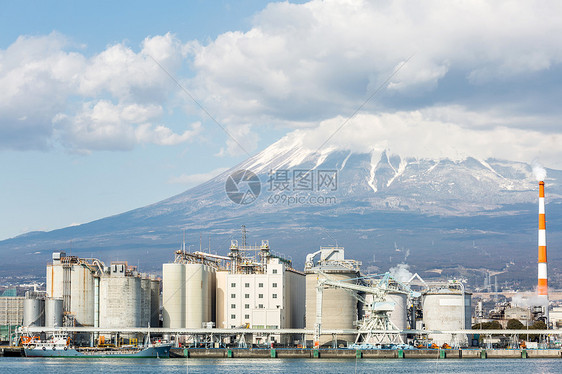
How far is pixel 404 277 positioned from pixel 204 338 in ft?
203

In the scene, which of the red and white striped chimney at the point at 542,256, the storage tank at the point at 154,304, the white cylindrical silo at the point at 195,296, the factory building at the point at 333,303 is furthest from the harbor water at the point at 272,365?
the red and white striped chimney at the point at 542,256

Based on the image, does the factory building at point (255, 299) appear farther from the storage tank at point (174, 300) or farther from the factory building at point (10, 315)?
the factory building at point (10, 315)

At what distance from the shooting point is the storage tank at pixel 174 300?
11812 centimetres

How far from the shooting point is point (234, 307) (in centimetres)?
12181

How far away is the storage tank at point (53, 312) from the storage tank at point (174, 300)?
12828 millimetres

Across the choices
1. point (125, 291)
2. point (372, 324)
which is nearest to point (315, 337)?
point (372, 324)

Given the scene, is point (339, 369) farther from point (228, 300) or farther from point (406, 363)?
point (228, 300)

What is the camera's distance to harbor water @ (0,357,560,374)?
84000 millimetres

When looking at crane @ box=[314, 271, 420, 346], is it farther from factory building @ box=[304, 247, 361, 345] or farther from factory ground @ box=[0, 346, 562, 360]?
factory ground @ box=[0, 346, 562, 360]

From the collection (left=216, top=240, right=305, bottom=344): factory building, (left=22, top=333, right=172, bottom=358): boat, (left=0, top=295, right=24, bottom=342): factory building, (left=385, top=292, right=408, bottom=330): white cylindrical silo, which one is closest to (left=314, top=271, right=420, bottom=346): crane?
(left=216, top=240, right=305, bottom=344): factory building

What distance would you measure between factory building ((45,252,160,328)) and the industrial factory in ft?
0.41

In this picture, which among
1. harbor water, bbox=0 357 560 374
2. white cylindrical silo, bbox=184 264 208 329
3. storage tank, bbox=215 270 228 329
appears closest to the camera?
harbor water, bbox=0 357 560 374

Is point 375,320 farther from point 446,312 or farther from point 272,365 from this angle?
point 272,365

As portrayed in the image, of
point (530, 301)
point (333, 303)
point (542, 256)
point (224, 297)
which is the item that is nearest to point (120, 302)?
point (224, 297)
